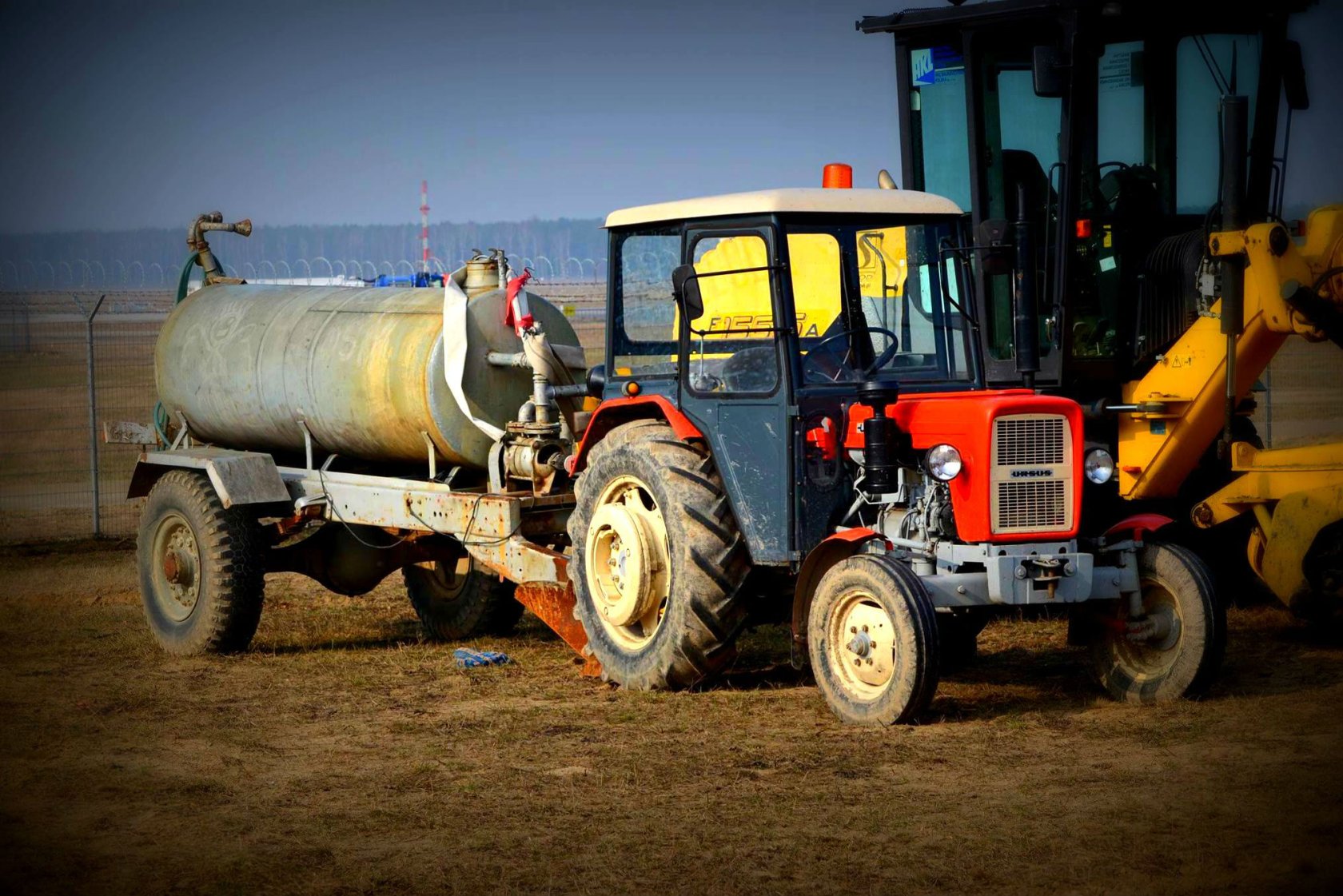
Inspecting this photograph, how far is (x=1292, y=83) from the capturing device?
11.5 meters

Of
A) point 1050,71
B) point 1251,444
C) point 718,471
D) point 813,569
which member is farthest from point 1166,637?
point 1050,71

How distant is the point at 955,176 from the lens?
37.9ft

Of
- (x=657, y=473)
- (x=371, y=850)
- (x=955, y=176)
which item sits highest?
(x=955, y=176)

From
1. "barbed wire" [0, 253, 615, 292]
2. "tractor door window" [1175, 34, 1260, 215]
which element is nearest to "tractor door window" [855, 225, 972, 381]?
"barbed wire" [0, 253, 615, 292]

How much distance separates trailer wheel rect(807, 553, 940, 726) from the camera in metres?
7.62

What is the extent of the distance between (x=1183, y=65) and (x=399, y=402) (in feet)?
18.6

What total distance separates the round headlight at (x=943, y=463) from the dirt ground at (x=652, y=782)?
1.18 metres

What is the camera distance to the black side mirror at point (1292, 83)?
11477 millimetres

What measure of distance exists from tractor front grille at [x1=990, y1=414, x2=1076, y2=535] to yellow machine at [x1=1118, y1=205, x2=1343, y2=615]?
2271 mm

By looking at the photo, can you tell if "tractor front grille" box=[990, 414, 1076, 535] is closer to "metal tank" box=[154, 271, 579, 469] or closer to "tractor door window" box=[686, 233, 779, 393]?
"tractor door window" box=[686, 233, 779, 393]

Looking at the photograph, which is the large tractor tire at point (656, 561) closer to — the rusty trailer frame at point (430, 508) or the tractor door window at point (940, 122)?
the rusty trailer frame at point (430, 508)

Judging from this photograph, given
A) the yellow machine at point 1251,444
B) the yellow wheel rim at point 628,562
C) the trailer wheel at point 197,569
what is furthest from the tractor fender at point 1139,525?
the trailer wheel at point 197,569

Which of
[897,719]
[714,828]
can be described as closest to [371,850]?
[714,828]

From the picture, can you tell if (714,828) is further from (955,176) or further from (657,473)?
(955,176)
